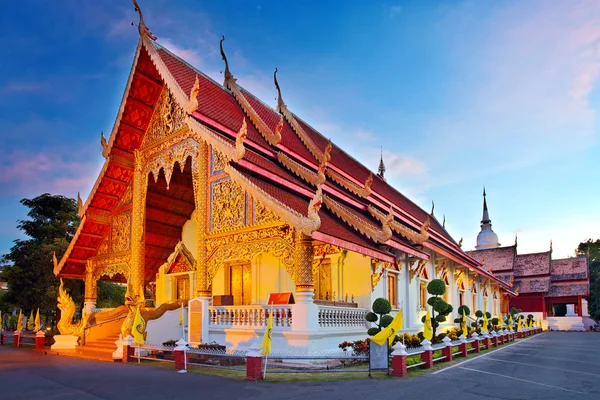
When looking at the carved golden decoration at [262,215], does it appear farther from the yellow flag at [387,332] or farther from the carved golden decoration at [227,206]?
the yellow flag at [387,332]

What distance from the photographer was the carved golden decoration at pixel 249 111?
13.5 m

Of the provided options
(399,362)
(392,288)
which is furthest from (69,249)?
(399,362)

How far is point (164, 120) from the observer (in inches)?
546

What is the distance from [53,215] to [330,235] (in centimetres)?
1715

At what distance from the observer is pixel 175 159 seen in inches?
526

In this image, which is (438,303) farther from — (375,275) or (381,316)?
(381,316)

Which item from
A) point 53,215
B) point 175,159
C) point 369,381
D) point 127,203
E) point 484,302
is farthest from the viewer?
point 484,302

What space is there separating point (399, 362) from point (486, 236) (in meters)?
52.7

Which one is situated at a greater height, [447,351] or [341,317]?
[341,317]

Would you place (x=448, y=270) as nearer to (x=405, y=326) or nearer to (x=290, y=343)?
(x=405, y=326)

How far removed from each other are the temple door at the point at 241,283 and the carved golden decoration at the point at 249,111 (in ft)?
12.3

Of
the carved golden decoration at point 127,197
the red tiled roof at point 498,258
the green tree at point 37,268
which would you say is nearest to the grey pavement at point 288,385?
the carved golden decoration at point 127,197

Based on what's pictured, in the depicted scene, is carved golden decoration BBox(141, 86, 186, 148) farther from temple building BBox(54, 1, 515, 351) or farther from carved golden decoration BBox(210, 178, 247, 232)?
carved golden decoration BBox(210, 178, 247, 232)

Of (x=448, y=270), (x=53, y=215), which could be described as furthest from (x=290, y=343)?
(x=53, y=215)
